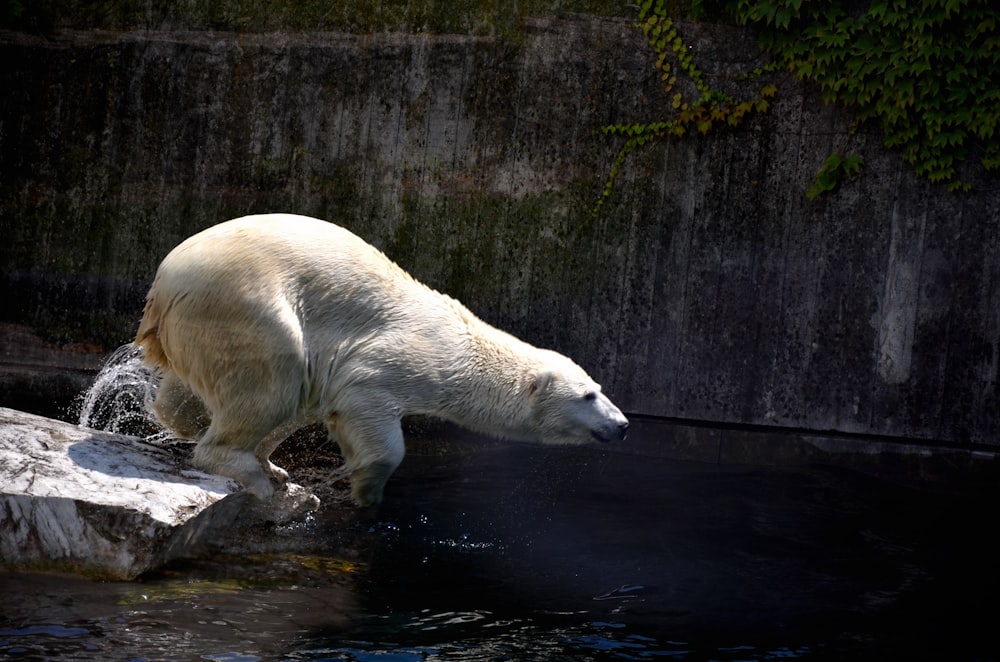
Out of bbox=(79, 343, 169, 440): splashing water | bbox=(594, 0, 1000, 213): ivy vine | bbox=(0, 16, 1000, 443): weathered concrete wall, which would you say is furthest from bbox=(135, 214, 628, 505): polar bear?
bbox=(594, 0, 1000, 213): ivy vine

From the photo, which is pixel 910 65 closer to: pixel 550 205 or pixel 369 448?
pixel 550 205

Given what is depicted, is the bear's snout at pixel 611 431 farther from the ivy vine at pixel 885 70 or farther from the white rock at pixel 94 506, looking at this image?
the ivy vine at pixel 885 70

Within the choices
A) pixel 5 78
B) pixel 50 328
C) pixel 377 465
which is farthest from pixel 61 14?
pixel 377 465

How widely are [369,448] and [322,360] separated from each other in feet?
1.74

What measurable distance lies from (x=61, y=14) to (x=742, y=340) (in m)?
6.12

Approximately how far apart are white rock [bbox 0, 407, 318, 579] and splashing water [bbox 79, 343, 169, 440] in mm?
1687

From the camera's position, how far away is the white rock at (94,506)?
14.9ft

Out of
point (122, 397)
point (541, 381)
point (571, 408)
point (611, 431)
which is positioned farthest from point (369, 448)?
point (122, 397)

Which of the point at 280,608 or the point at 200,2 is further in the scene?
the point at 200,2

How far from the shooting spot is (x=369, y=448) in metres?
5.72

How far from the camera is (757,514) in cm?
664

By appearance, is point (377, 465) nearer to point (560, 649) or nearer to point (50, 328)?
point (560, 649)

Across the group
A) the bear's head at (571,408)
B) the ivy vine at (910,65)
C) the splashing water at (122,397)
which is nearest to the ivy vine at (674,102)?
the ivy vine at (910,65)

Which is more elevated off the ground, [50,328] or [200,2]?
[200,2]
